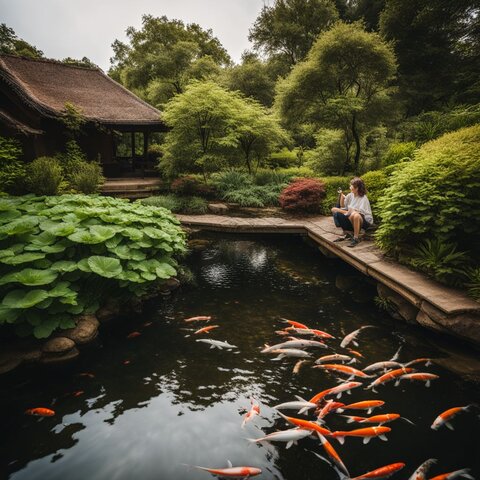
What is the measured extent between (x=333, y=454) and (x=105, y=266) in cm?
394

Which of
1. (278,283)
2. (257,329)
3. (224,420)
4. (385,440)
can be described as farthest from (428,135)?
(224,420)

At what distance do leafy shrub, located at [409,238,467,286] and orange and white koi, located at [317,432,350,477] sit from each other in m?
3.37

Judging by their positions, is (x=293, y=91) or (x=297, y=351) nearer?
(x=297, y=351)

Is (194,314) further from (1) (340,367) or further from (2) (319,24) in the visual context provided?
(2) (319,24)

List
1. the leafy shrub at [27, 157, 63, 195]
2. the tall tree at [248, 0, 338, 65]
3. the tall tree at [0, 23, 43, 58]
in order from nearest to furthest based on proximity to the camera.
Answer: the leafy shrub at [27, 157, 63, 195] → the tall tree at [248, 0, 338, 65] → the tall tree at [0, 23, 43, 58]

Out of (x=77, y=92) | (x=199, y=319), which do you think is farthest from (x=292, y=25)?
(x=199, y=319)

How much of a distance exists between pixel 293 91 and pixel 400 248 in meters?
9.95

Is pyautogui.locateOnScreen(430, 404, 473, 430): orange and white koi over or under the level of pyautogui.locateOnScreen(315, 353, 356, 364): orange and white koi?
under

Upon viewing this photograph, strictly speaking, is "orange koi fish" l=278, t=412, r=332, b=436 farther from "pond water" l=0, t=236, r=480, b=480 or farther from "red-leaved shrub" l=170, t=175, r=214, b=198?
"red-leaved shrub" l=170, t=175, r=214, b=198

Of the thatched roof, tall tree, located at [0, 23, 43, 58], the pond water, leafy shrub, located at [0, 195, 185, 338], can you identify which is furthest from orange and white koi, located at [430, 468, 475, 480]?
tall tree, located at [0, 23, 43, 58]

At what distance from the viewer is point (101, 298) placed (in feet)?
17.3

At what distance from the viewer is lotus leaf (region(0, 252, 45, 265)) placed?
4.10 m

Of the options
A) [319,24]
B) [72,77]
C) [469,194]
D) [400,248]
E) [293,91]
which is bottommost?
[400,248]

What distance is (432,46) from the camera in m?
16.8
